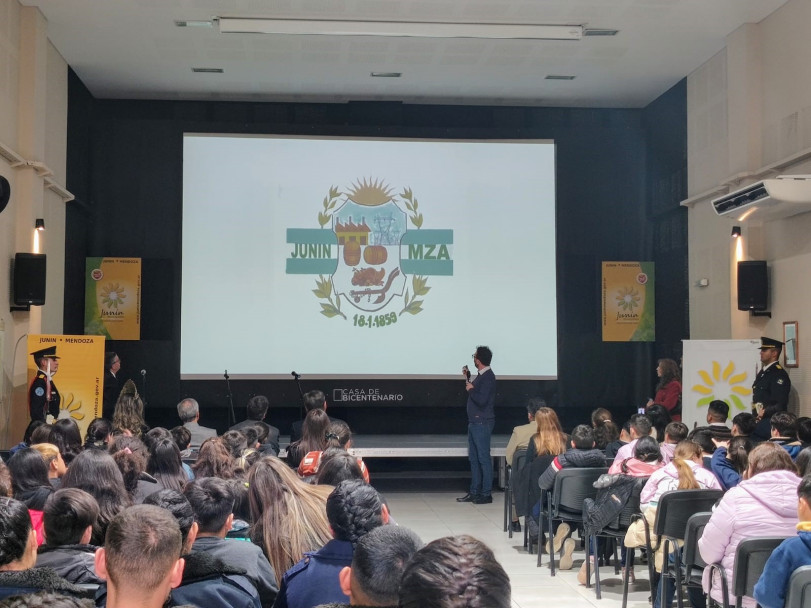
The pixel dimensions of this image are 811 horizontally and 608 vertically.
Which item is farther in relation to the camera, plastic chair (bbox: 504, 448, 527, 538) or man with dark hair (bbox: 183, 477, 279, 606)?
plastic chair (bbox: 504, 448, 527, 538)

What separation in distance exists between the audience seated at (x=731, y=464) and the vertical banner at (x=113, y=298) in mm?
7361

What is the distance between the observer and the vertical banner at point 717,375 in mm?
8031

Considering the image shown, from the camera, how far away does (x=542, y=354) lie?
1046 centimetres

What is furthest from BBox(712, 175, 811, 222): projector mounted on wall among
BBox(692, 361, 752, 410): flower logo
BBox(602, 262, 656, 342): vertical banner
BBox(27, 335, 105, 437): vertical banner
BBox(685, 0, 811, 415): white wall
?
BBox(27, 335, 105, 437): vertical banner

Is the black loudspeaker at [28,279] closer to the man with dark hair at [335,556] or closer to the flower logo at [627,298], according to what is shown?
the man with dark hair at [335,556]

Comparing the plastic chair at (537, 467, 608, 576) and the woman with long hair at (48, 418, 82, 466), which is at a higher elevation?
the woman with long hair at (48, 418, 82, 466)

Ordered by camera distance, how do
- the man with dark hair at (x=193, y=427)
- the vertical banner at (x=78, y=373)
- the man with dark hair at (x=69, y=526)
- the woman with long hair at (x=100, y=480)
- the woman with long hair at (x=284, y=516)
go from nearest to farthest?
the man with dark hair at (x=69, y=526), the woman with long hair at (x=284, y=516), the woman with long hair at (x=100, y=480), the man with dark hair at (x=193, y=427), the vertical banner at (x=78, y=373)

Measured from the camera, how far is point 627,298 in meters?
11.0

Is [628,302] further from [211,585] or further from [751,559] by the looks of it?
[211,585]

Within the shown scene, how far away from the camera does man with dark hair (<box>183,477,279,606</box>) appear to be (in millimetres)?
2713

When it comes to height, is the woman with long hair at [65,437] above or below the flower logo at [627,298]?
below

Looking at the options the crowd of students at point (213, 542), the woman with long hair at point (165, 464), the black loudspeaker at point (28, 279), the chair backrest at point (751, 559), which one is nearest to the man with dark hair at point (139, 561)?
the crowd of students at point (213, 542)

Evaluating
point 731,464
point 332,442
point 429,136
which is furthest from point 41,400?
point 731,464

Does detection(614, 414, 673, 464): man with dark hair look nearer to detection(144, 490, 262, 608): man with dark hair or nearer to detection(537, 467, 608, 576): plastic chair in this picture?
detection(537, 467, 608, 576): plastic chair
